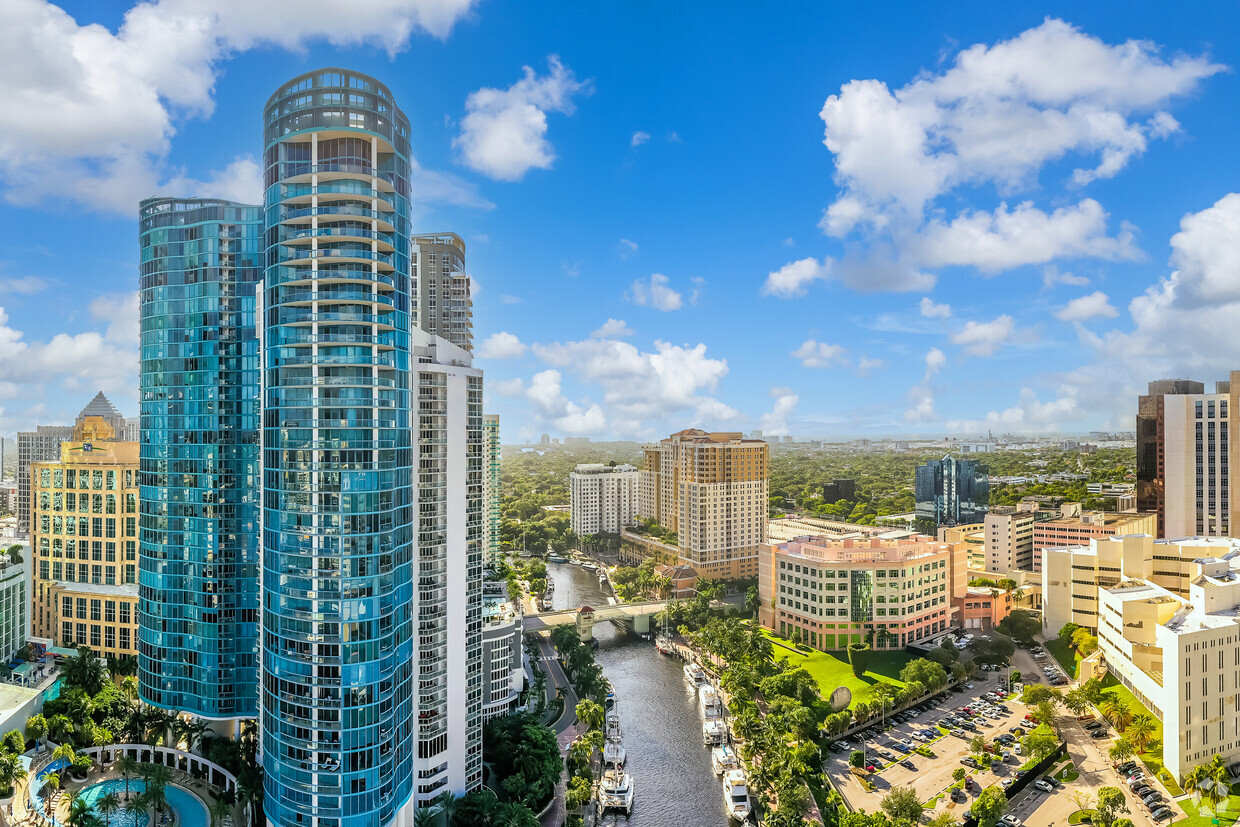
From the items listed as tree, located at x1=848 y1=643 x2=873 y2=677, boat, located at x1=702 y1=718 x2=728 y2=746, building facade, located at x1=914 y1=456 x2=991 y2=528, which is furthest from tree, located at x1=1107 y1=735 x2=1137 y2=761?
building facade, located at x1=914 y1=456 x2=991 y2=528

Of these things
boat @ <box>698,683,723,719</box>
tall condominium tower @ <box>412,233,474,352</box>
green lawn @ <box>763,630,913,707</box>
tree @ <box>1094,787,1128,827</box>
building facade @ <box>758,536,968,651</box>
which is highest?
tall condominium tower @ <box>412,233,474,352</box>

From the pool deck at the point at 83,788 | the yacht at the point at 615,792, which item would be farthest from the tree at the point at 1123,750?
the pool deck at the point at 83,788

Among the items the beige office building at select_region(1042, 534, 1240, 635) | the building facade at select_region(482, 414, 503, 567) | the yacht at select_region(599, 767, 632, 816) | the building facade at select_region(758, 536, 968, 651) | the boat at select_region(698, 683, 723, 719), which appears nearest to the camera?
the yacht at select_region(599, 767, 632, 816)

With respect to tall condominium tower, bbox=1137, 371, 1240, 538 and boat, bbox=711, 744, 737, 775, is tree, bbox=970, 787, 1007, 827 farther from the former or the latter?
tall condominium tower, bbox=1137, 371, 1240, 538

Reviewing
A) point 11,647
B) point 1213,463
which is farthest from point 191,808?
point 1213,463

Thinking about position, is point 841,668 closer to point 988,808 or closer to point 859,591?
point 859,591

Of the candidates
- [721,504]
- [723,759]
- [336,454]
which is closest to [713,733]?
[723,759]

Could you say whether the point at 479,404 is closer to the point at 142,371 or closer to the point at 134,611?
the point at 142,371
